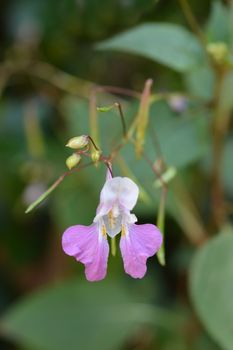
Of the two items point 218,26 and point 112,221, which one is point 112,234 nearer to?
point 112,221

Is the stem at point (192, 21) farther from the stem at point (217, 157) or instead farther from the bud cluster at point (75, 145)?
the bud cluster at point (75, 145)

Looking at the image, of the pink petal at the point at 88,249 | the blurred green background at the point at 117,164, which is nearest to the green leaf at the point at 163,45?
the blurred green background at the point at 117,164

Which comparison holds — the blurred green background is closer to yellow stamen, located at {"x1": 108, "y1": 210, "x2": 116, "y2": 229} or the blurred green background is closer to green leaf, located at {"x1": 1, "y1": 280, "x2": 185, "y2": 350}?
green leaf, located at {"x1": 1, "y1": 280, "x2": 185, "y2": 350}

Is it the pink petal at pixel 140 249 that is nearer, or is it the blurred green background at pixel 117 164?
the pink petal at pixel 140 249

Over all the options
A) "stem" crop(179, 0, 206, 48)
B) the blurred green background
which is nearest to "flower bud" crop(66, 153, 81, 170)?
the blurred green background

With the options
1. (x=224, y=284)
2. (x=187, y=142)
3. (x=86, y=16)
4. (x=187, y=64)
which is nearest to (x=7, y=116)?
(x=86, y=16)

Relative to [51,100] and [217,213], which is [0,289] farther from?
[217,213]

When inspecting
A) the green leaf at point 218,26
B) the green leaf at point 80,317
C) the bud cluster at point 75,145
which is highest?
the green leaf at point 218,26

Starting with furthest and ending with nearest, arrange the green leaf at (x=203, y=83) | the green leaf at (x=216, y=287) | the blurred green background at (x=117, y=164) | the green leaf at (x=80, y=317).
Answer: the green leaf at (x=80, y=317) < the green leaf at (x=203, y=83) < the blurred green background at (x=117, y=164) < the green leaf at (x=216, y=287)
